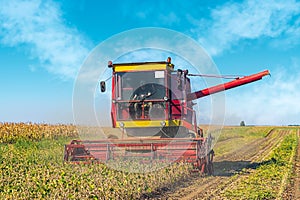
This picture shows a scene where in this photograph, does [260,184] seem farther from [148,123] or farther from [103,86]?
[103,86]

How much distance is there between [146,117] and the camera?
36.8 feet

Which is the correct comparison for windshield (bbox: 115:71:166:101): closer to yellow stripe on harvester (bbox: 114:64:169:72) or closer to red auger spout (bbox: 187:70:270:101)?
yellow stripe on harvester (bbox: 114:64:169:72)

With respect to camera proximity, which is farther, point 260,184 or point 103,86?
point 103,86

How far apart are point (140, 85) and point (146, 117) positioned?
0.96 metres

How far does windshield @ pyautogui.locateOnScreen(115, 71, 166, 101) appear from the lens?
435 inches

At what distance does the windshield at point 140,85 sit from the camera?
1104 centimetres

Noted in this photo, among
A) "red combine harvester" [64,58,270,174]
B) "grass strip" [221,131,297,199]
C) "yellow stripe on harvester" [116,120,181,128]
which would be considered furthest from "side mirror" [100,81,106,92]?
"grass strip" [221,131,297,199]

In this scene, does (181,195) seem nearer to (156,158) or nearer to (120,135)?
(156,158)

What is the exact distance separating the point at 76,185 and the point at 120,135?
175 inches

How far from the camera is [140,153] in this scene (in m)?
11.0

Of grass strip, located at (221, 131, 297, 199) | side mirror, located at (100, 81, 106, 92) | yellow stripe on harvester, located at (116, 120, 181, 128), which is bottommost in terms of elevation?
grass strip, located at (221, 131, 297, 199)

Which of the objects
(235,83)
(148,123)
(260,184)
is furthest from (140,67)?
(260,184)

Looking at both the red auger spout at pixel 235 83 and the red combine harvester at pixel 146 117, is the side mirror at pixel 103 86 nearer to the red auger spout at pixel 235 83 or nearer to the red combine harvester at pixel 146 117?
the red combine harvester at pixel 146 117

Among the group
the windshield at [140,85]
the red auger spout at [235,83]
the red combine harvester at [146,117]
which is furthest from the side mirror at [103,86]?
the red auger spout at [235,83]
